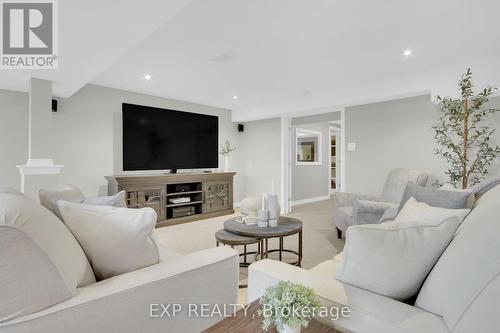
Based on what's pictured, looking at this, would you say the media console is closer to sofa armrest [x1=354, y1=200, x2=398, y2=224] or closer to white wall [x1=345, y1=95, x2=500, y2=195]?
white wall [x1=345, y1=95, x2=500, y2=195]

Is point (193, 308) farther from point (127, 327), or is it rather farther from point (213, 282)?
point (127, 327)

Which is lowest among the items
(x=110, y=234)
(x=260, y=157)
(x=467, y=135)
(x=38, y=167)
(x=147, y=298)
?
(x=147, y=298)

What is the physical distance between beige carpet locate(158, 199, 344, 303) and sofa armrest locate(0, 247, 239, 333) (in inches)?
37.7

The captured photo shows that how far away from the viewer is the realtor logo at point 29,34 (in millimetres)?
1824

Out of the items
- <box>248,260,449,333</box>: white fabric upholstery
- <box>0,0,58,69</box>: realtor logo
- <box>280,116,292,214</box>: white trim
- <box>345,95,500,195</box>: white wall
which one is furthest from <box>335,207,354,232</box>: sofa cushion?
<box>0,0,58,69</box>: realtor logo

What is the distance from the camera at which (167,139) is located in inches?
183

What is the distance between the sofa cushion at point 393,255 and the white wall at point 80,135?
3.55m

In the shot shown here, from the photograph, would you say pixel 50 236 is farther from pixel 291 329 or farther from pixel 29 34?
pixel 29 34

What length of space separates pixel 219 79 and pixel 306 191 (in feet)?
13.6

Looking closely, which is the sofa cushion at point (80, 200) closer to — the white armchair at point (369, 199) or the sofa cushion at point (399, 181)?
the white armchair at point (369, 199)

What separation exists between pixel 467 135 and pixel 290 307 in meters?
3.45

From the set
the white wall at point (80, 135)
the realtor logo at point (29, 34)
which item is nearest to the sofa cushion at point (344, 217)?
the realtor logo at point (29, 34)

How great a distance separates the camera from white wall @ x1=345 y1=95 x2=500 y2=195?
368cm

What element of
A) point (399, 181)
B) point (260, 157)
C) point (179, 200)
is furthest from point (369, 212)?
point (260, 157)
